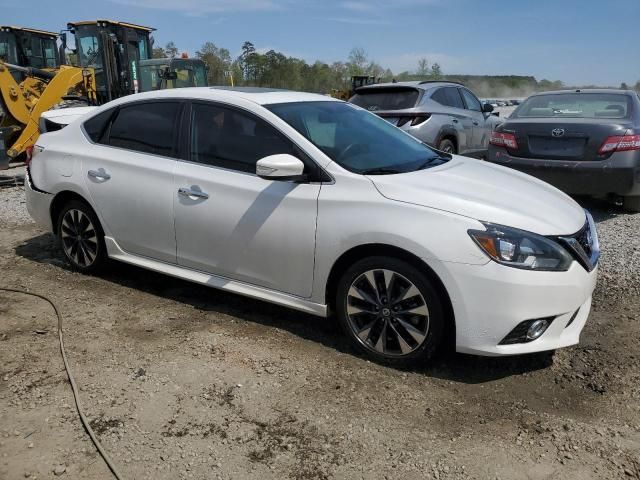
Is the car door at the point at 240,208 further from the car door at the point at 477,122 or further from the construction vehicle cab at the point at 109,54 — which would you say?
the construction vehicle cab at the point at 109,54

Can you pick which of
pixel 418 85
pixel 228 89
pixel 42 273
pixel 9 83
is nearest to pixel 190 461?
pixel 228 89

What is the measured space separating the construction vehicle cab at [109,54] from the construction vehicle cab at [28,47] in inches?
78.2

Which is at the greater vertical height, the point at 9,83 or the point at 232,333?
the point at 9,83

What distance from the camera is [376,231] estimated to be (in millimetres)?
3369

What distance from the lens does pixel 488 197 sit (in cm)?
345

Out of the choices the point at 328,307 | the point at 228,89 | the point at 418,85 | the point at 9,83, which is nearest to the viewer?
the point at 328,307

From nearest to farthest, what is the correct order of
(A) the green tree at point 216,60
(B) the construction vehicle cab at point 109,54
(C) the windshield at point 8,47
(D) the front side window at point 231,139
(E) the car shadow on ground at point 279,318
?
(E) the car shadow on ground at point 279,318
(D) the front side window at point 231,139
(B) the construction vehicle cab at point 109,54
(C) the windshield at point 8,47
(A) the green tree at point 216,60

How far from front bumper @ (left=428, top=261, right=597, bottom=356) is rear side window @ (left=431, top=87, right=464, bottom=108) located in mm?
6318

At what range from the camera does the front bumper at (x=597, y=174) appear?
6234 millimetres

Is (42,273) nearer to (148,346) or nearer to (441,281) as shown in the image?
(148,346)

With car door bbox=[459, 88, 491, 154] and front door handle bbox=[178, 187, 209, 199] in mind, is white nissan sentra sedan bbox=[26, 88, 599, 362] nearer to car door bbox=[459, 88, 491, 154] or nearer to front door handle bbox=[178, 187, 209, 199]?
front door handle bbox=[178, 187, 209, 199]

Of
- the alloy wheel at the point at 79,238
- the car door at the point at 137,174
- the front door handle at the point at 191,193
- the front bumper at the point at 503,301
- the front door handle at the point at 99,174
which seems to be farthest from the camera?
the alloy wheel at the point at 79,238

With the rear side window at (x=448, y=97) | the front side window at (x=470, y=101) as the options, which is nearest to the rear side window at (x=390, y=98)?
the rear side window at (x=448, y=97)

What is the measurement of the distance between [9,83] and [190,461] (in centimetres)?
1160
